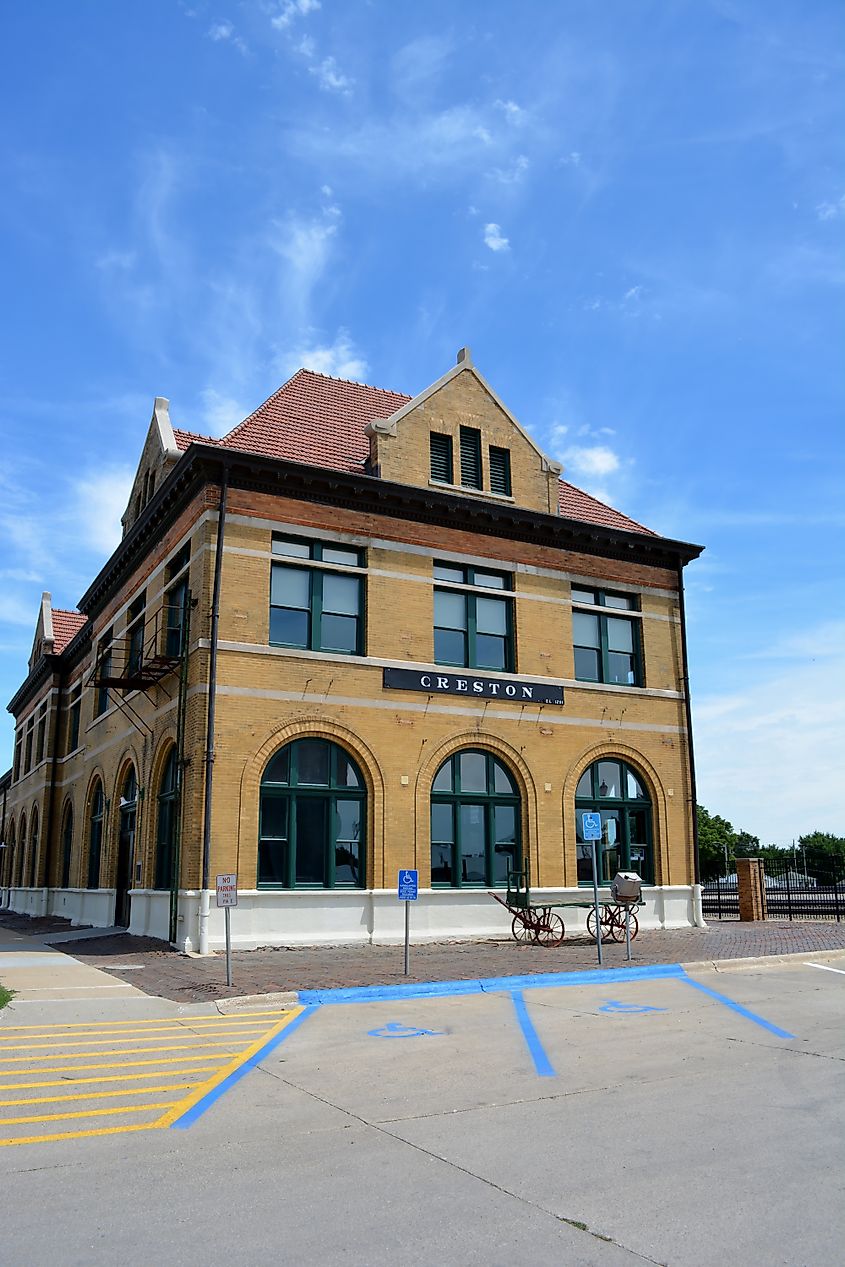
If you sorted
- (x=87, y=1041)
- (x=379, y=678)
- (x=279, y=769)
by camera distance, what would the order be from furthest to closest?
1. (x=379, y=678)
2. (x=279, y=769)
3. (x=87, y=1041)

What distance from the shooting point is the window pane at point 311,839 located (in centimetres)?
2053

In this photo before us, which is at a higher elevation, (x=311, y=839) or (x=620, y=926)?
(x=311, y=839)

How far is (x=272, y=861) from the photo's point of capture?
2022 centimetres

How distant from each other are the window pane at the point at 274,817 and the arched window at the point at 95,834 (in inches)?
411

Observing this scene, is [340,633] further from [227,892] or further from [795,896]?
[795,896]

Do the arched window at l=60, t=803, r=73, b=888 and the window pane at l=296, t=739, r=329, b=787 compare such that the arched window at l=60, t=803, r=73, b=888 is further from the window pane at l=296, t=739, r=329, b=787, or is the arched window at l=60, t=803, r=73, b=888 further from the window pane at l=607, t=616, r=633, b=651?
the window pane at l=607, t=616, r=633, b=651

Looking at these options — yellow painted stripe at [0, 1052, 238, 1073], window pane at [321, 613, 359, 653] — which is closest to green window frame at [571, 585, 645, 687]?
window pane at [321, 613, 359, 653]

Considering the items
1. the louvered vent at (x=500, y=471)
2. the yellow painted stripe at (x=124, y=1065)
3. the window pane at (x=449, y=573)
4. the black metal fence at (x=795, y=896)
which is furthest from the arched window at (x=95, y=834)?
the yellow painted stripe at (x=124, y=1065)

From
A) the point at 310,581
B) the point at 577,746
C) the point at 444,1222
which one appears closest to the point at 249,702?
the point at 310,581

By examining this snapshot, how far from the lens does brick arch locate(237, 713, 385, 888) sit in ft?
65.1

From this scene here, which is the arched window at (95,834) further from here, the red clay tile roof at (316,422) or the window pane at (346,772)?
the red clay tile roof at (316,422)

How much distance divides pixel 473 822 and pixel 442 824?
0.83 metres

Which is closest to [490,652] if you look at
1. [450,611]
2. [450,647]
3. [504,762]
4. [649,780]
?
[450,647]

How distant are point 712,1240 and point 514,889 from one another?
1779 cm
